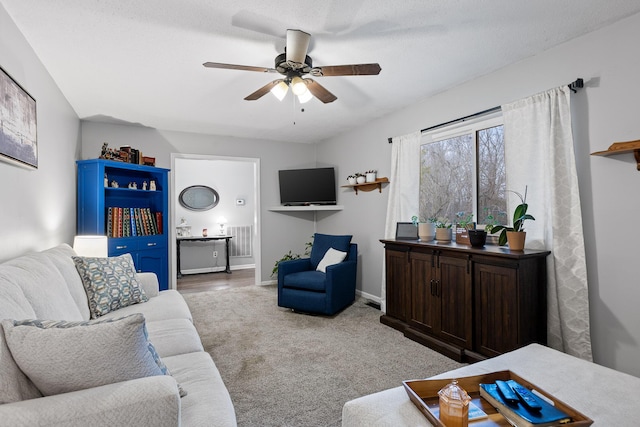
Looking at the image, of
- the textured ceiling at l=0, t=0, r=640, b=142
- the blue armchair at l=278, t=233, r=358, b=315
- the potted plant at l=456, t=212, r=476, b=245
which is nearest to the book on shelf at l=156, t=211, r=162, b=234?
the textured ceiling at l=0, t=0, r=640, b=142

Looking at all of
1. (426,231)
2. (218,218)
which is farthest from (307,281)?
(218,218)

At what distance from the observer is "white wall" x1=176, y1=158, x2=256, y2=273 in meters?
6.75

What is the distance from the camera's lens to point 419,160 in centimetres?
365

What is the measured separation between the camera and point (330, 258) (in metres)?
4.19

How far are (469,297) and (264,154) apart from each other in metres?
4.01

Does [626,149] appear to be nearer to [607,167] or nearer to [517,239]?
[607,167]

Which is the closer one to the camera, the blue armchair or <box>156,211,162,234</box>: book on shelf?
the blue armchair

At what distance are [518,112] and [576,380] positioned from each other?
207 cm

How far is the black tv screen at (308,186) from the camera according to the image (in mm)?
5230

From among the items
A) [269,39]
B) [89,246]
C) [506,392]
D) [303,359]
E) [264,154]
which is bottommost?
[303,359]

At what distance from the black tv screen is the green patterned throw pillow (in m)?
3.07

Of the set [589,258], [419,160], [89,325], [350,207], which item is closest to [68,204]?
[89,325]

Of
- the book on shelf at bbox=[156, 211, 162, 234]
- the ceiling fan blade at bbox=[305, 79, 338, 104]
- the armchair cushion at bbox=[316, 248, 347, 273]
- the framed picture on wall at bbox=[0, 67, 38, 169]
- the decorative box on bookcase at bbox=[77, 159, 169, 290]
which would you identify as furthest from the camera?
the book on shelf at bbox=[156, 211, 162, 234]

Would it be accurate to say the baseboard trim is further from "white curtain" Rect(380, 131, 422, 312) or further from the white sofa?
the white sofa
